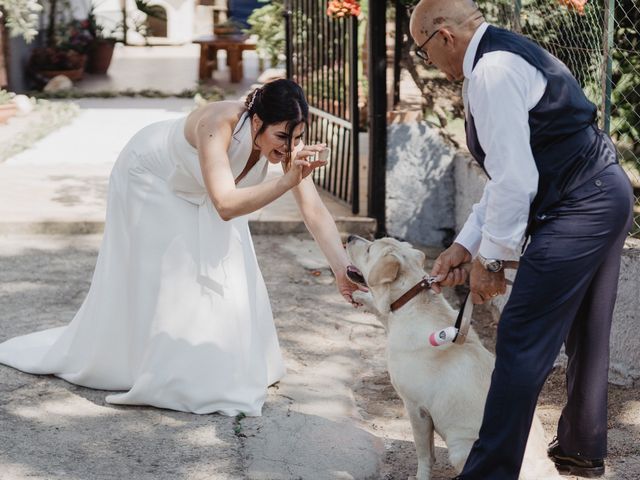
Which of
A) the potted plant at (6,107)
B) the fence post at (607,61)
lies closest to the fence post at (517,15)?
the fence post at (607,61)

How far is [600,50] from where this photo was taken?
19.7 ft

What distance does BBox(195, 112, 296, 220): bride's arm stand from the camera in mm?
4109

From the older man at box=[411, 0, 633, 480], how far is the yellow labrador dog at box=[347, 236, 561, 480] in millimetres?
227

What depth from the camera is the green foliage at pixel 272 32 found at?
48.7 ft

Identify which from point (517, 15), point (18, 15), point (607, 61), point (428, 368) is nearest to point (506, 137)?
point (428, 368)

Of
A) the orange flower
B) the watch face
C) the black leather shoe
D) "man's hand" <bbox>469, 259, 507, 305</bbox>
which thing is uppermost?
the orange flower

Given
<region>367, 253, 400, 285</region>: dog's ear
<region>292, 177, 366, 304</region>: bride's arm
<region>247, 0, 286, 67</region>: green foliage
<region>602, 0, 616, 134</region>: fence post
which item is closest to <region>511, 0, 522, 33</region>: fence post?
<region>602, 0, 616, 134</region>: fence post

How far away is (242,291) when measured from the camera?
496cm

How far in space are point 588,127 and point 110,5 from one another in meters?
23.3

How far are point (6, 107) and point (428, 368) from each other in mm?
10256

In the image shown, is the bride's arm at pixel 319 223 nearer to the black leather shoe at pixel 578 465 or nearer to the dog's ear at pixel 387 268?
the dog's ear at pixel 387 268

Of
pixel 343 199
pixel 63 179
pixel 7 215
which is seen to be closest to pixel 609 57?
pixel 343 199

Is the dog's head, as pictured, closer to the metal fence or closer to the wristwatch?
the wristwatch

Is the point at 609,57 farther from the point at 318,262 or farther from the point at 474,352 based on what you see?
the point at 318,262
